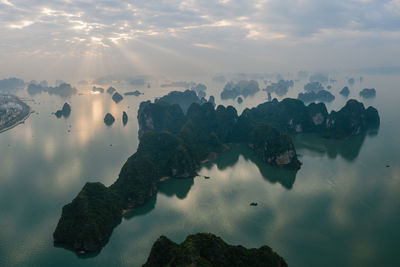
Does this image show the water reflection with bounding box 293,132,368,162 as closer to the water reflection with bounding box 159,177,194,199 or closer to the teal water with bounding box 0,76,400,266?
the teal water with bounding box 0,76,400,266

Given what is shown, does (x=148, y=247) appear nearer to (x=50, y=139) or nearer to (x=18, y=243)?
(x=18, y=243)

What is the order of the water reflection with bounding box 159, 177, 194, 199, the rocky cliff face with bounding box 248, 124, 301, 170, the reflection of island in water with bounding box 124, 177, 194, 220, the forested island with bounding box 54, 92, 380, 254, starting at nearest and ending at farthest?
the forested island with bounding box 54, 92, 380, 254 < the reflection of island in water with bounding box 124, 177, 194, 220 < the water reflection with bounding box 159, 177, 194, 199 < the rocky cliff face with bounding box 248, 124, 301, 170

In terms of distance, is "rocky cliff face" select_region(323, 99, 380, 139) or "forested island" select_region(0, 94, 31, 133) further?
"forested island" select_region(0, 94, 31, 133)

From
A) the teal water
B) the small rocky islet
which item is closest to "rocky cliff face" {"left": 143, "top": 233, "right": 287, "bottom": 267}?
the teal water

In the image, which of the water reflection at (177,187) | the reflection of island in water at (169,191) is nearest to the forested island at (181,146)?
the reflection of island in water at (169,191)

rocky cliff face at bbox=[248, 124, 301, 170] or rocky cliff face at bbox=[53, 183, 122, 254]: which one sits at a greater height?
rocky cliff face at bbox=[248, 124, 301, 170]

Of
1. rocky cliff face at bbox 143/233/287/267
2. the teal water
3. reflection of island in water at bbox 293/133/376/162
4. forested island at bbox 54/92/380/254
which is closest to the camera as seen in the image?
rocky cliff face at bbox 143/233/287/267

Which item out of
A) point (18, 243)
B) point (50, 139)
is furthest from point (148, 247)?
point (50, 139)
